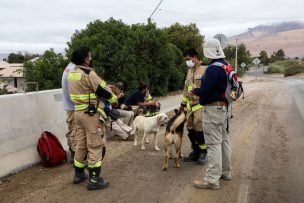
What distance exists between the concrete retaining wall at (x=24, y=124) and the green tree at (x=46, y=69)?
25.3ft

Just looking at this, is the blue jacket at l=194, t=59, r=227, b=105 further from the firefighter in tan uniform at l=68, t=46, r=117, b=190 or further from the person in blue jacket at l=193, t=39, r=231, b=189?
the firefighter in tan uniform at l=68, t=46, r=117, b=190

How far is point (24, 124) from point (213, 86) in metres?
3.40

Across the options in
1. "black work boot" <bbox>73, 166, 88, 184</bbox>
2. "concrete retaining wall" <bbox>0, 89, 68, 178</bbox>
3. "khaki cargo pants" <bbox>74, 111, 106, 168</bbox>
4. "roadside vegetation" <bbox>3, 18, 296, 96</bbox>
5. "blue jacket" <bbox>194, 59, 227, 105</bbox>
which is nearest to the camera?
"blue jacket" <bbox>194, 59, 227, 105</bbox>

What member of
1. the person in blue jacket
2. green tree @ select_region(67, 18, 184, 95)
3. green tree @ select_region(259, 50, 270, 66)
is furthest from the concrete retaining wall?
green tree @ select_region(259, 50, 270, 66)

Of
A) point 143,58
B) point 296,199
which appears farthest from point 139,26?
point 296,199

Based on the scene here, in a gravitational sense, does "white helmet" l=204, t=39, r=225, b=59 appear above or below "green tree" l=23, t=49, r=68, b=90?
above

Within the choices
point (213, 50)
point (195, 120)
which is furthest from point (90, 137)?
point (213, 50)

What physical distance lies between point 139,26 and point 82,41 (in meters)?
3.98

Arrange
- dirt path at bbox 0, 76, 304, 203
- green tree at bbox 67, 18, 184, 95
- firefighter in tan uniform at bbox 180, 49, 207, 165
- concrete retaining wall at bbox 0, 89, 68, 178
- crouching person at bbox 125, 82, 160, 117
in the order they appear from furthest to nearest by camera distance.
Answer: green tree at bbox 67, 18, 184, 95 < crouching person at bbox 125, 82, 160, 117 < firefighter in tan uniform at bbox 180, 49, 207, 165 < concrete retaining wall at bbox 0, 89, 68, 178 < dirt path at bbox 0, 76, 304, 203

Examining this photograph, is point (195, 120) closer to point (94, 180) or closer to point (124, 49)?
point (94, 180)

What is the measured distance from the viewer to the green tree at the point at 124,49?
53.0 ft

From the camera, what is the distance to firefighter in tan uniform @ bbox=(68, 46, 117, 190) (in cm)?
559

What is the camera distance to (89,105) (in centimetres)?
567

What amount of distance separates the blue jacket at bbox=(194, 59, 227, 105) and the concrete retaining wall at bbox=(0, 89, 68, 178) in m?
3.08
